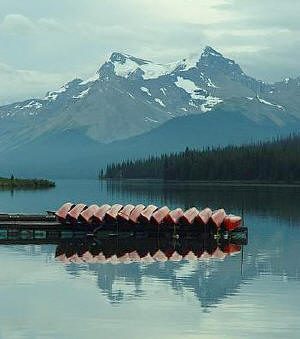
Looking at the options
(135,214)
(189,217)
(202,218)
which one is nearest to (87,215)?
(135,214)

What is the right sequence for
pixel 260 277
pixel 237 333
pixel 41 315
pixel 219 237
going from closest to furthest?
pixel 237 333 → pixel 41 315 → pixel 260 277 → pixel 219 237

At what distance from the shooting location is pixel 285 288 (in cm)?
4331

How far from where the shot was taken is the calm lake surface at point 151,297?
3359cm

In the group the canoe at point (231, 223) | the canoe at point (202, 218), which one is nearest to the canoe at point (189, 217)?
the canoe at point (202, 218)

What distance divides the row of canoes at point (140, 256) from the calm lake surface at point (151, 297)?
971 mm

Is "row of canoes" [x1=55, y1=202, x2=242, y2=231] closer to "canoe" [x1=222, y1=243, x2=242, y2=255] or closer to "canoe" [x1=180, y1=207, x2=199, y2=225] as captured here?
"canoe" [x1=180, y1=207, x2=199, y2=225]

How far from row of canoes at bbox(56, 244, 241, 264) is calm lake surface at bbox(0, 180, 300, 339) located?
0.97 meters

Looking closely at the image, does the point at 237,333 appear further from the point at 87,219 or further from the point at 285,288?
the point at 87,219

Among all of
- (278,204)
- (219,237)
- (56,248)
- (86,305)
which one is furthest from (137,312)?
(278,204)

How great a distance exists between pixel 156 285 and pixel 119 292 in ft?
8.50

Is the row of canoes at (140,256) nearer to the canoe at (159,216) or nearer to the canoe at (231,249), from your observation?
the canoe at (231,249)

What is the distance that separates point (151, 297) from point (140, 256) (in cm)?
1617

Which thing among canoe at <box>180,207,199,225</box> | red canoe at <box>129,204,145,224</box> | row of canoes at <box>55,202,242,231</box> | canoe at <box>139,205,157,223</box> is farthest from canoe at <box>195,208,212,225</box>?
red canoe at <box>129,204,145,224</box>

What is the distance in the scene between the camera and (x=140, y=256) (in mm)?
55812
